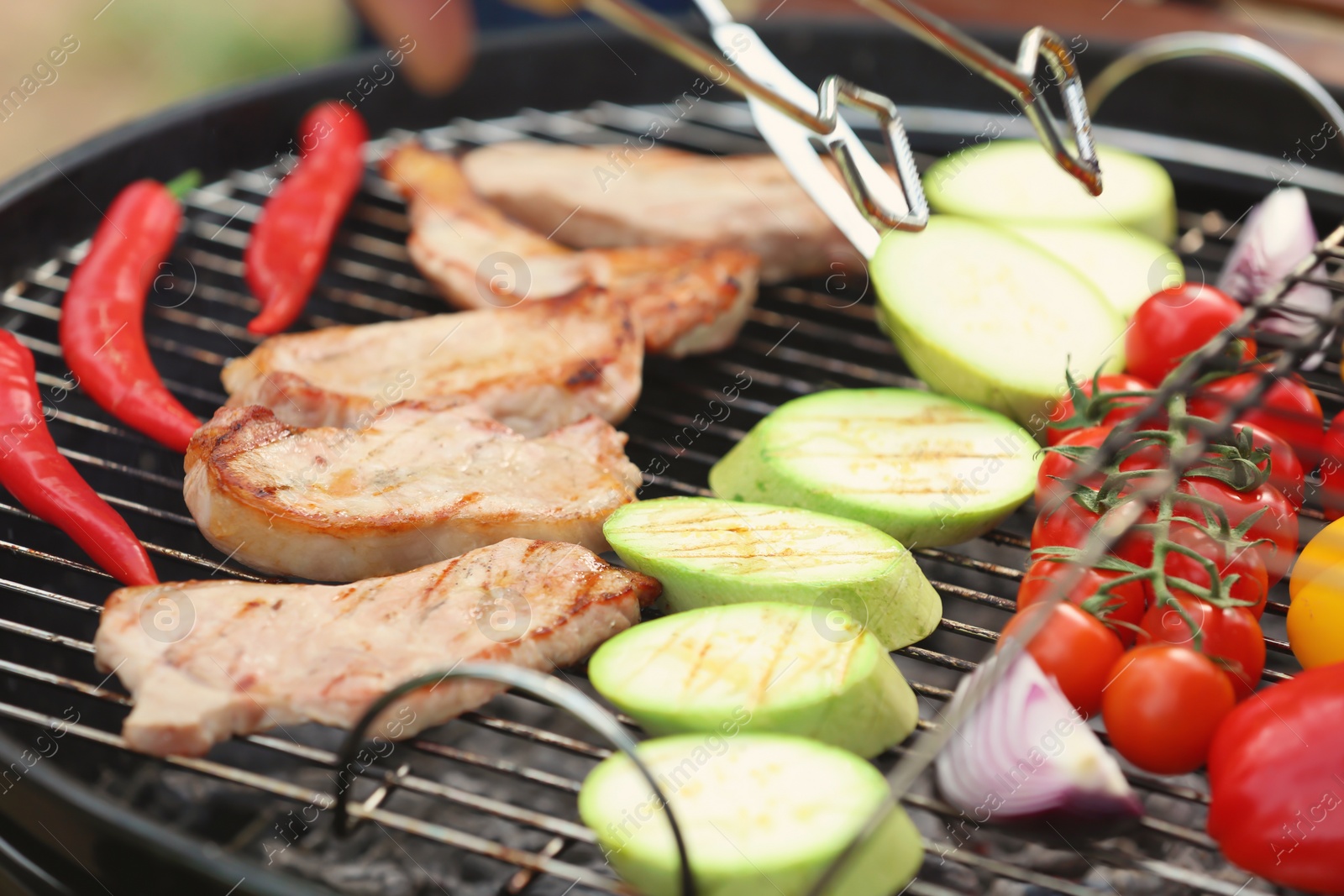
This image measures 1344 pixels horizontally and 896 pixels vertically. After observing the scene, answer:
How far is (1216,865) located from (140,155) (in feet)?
12.1

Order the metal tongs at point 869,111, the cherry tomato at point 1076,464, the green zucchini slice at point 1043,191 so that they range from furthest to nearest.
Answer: the green zucchini slice at point 1043,191, the cherry tomato at point 1076,464, the metal tongs at point 869,111

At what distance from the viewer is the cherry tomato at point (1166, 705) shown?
2.24m

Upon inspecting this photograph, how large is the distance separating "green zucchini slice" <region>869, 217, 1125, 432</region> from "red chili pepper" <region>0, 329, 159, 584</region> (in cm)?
203

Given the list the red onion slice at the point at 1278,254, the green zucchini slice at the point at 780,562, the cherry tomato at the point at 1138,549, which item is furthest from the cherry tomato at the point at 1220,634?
the red onion slice at the point at 1278,254

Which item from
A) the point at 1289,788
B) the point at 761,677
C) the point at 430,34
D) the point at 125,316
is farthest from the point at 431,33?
the point at 1289,788

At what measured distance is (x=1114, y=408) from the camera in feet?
9.71

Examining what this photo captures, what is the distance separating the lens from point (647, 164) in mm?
4273

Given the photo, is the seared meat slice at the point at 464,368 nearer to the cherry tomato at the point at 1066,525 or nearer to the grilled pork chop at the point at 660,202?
the grilled pork chop at the point at 660,202

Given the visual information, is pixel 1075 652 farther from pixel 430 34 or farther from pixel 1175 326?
pixel 430 34

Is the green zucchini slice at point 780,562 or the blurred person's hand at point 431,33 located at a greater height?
the blurred person's hand at point 431,33

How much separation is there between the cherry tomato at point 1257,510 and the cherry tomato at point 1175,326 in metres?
0.55

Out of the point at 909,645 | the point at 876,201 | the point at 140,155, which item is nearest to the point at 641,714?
the point at 909,645

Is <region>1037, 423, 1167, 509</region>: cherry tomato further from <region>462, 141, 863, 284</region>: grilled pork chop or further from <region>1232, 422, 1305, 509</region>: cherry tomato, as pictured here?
<region>462, 141, 863, 284</region>: grilled pork chop

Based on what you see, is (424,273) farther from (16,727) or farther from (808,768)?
(808,768)
